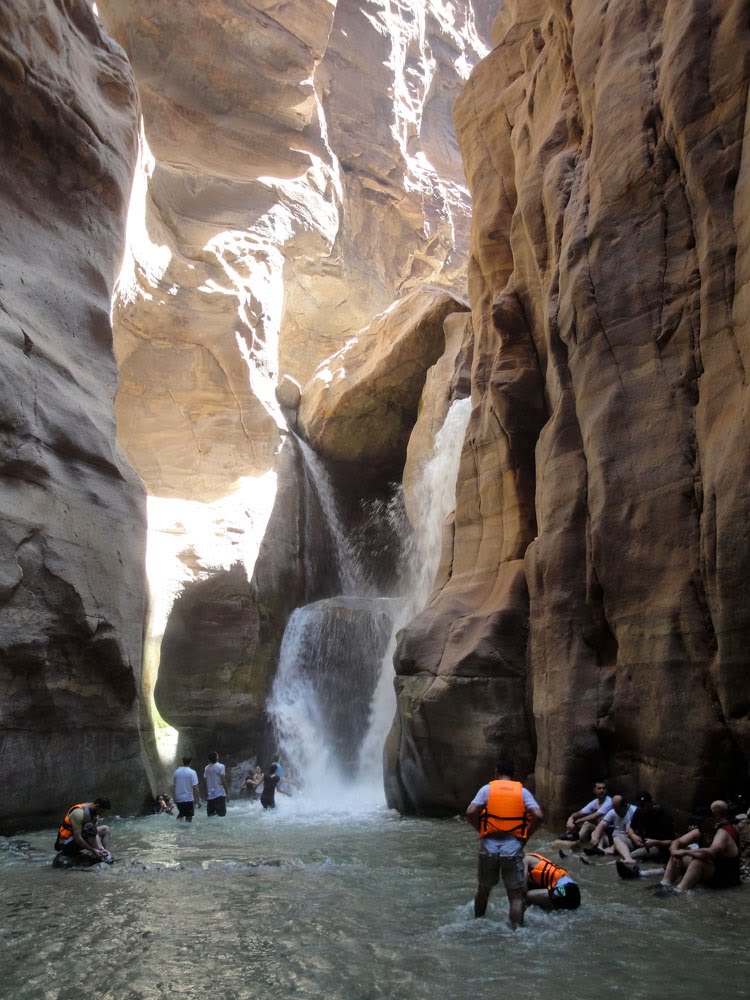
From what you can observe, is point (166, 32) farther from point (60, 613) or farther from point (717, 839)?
Answer: point (717, 839)

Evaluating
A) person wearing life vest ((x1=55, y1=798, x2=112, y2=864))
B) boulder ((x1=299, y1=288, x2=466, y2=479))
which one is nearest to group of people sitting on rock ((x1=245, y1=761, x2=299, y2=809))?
person wearing life vest ((x1=55, y1=798, x2=112, y2=864))

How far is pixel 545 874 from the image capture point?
6480 mm

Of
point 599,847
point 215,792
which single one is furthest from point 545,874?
point 215,792

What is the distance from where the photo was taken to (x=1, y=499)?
11.2 m

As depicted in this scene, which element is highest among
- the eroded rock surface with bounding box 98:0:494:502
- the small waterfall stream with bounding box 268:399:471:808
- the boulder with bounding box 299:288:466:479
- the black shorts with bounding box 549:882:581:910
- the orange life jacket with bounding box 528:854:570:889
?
the eroded rock surface with bounding box 98:0:494:502

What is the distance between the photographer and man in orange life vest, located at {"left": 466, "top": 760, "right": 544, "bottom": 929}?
20.2ft

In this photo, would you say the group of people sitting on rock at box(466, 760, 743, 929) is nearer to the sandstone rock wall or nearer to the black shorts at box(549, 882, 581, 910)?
the black shorts at box(549, 882, 581, 910)

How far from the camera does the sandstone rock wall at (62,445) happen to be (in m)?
11.4

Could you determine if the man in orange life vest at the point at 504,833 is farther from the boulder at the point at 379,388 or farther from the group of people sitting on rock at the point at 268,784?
the boulder at the point at 379,388

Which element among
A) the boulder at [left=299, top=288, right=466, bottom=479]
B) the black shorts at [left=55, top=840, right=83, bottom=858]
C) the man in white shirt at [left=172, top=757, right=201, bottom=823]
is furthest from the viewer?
the boulder at [left=299, top=288, right=466, bottom=479]

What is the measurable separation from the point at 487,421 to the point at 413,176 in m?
27.9

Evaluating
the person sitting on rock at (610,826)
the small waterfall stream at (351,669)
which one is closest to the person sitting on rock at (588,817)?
the person sitting on rock at (610,826)

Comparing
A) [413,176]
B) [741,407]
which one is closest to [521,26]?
[741,407]

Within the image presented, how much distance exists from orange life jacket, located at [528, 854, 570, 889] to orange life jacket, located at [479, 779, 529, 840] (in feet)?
1.54
